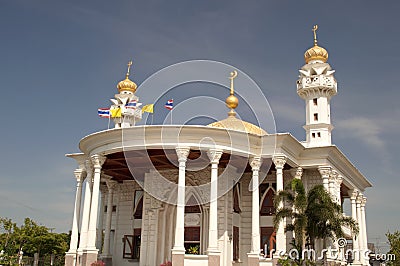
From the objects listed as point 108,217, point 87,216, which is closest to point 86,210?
point 87,216

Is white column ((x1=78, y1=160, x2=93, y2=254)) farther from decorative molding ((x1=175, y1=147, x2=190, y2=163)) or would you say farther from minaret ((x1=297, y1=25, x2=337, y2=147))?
minaret ((x1=297, y1=25, x2=337, y2=147))

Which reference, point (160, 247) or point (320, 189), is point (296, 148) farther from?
point (160, 247)

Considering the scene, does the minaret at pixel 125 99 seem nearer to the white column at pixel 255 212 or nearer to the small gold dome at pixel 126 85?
the small gold dome at pixel 126 85

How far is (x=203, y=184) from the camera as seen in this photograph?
27.3m

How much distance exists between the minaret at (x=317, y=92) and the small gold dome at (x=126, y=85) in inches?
750

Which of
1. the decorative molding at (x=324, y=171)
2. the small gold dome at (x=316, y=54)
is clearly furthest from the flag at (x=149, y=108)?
the small gold dome at (x=316, y=54)

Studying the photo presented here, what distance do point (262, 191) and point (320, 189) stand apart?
7.68 m

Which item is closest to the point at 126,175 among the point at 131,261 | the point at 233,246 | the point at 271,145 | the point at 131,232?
the point at 131,232

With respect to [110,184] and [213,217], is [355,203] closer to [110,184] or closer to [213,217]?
[213,217]

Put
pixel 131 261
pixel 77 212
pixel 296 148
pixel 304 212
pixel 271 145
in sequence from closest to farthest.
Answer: pixel 304 212 → pixel 271 145 → pixel 296 148 → pixel 77 212 → pixel 131 261

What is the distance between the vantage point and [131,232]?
1242 inches

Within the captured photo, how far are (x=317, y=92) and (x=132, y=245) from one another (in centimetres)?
1725

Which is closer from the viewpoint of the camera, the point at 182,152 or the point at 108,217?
the point at 182,152

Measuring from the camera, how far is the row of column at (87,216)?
965 inches
